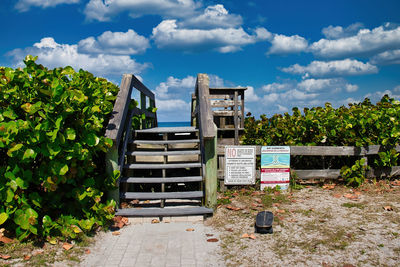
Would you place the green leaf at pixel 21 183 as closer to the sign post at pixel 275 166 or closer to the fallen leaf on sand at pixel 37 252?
the fallen leaf on sand at pixel 37 252

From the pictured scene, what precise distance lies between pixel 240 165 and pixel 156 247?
9.94ft

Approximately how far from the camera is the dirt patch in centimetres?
414

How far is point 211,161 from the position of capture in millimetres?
5773

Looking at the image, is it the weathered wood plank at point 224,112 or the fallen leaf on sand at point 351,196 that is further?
the weathered wood plank at point 224,112

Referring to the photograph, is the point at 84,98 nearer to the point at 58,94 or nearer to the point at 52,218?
the point at 58,94

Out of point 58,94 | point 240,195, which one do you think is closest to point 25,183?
point 58,94

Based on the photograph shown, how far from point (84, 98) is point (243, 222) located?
10.3ft

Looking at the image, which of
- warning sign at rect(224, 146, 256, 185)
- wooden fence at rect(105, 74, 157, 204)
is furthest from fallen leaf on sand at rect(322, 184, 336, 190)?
wooden fence at rect(105, 74, 157, 204)

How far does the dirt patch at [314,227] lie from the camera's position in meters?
4.14

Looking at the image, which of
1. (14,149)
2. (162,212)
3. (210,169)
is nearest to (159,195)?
(162,212)

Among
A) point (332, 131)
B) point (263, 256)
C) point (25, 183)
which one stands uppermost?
point (332, 131)

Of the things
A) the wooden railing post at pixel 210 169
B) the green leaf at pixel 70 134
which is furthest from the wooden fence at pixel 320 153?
the green leaf at pixel 70 134

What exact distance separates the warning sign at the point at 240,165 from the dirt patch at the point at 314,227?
27 centimetres

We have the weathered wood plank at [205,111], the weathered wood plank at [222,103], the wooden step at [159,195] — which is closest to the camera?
the weathered wood plank at [205,111]
